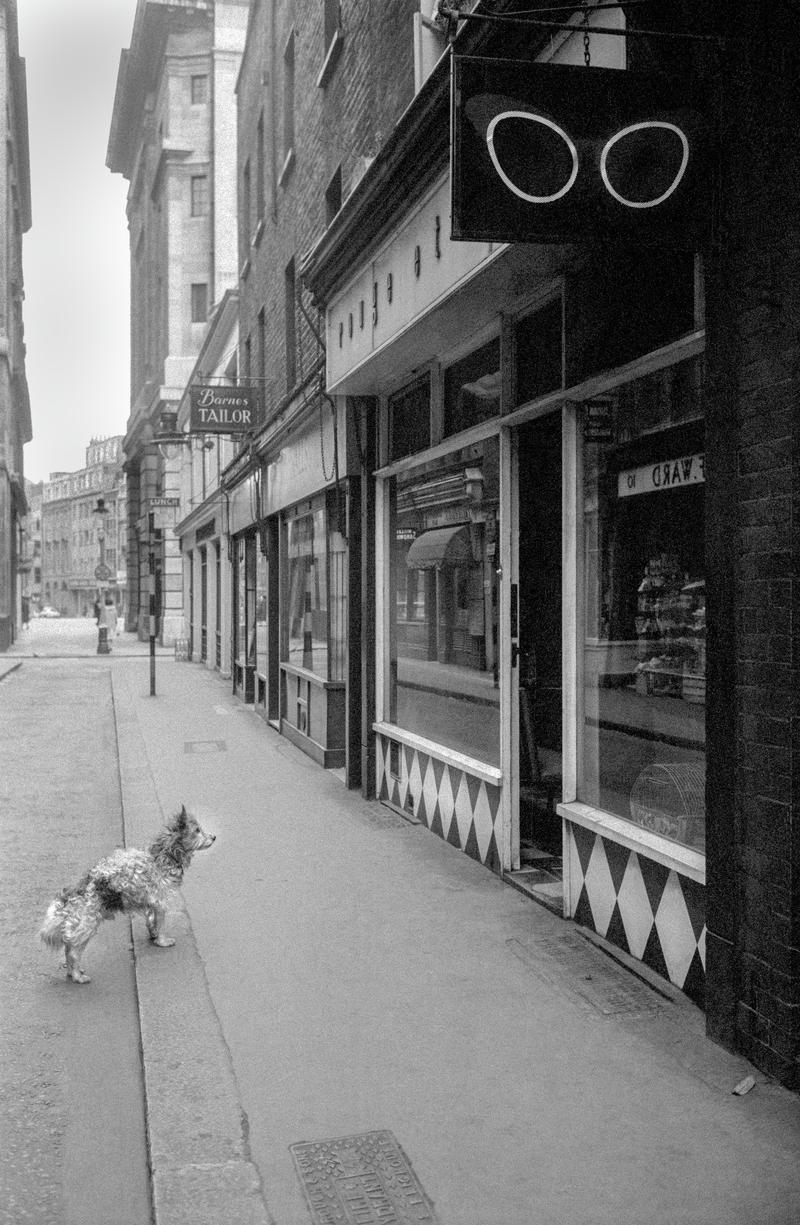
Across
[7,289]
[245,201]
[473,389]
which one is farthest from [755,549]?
[7,289]

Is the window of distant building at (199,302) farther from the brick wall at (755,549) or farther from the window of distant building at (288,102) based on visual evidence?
the brick wall at (755,549)

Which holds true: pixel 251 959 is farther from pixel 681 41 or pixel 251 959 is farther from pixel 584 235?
pixel 681 41

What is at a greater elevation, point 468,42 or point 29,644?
point 468,42

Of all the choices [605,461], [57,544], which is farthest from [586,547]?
[57,544]

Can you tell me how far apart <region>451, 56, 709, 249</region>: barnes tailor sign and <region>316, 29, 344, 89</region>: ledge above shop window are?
8.07 meters

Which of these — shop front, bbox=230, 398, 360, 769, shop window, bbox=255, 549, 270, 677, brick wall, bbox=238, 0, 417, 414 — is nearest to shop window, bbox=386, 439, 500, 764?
shop front, bbox=230, 398, 360, 769

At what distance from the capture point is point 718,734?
4.29m

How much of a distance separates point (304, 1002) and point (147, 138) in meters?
51.8

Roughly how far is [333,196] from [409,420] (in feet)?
15.3

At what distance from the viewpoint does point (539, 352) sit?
647 cm

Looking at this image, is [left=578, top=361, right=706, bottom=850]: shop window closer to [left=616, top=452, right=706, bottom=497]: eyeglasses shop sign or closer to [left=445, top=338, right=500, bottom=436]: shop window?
[left=616, top=452, right=706, bottom=497]: eyeglasses shop sign

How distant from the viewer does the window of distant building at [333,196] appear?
39.9 ft

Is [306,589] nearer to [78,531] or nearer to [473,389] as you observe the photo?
[473,389]

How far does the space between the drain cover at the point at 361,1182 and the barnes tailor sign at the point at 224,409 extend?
50.4 feet
